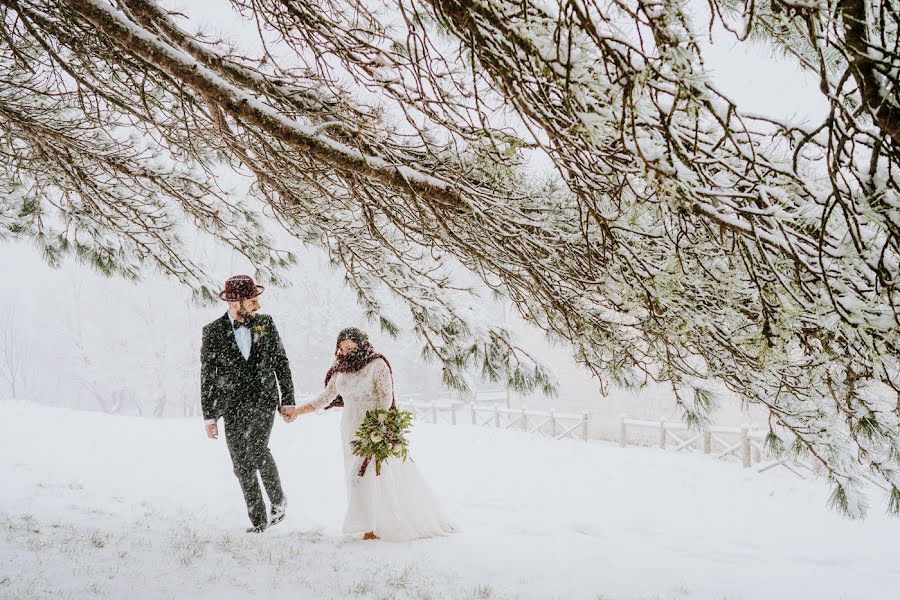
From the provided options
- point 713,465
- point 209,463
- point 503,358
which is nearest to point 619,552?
point 503,358

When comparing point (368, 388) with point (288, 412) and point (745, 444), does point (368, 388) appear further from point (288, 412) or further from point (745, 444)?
point (745, 444)

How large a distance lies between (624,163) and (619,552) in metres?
4.00

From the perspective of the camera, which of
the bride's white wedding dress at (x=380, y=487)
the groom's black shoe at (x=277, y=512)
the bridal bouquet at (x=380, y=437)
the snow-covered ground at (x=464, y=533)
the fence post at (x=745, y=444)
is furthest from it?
the fence post at (x=745, y=444)

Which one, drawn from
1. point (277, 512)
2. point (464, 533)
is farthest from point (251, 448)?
point (464, 533)

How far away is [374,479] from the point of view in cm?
445

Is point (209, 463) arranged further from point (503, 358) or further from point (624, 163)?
point (624, 163)

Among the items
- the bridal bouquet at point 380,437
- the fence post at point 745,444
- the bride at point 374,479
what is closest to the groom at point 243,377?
the bride at point 374,479

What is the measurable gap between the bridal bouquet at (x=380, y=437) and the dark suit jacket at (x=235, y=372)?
65 centimetres

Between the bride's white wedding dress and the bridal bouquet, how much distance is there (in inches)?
8.1

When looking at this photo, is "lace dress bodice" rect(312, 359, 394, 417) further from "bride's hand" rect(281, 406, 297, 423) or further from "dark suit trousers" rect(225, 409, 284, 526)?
"dark suit trousers" rect(225, 409, 284, 526)

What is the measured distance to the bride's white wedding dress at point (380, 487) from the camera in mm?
4359

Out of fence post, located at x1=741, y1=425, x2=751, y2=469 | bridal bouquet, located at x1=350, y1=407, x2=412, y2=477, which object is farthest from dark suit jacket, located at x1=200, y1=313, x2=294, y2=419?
fence post, located at x1=741, y1=425, x2=751, y2=469

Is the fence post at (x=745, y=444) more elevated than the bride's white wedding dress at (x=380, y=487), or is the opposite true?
the bride's white wedding dress at (x=380, y=487)

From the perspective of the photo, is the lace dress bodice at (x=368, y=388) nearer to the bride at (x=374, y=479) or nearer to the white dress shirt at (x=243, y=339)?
the bride at (x=374, y=479)
